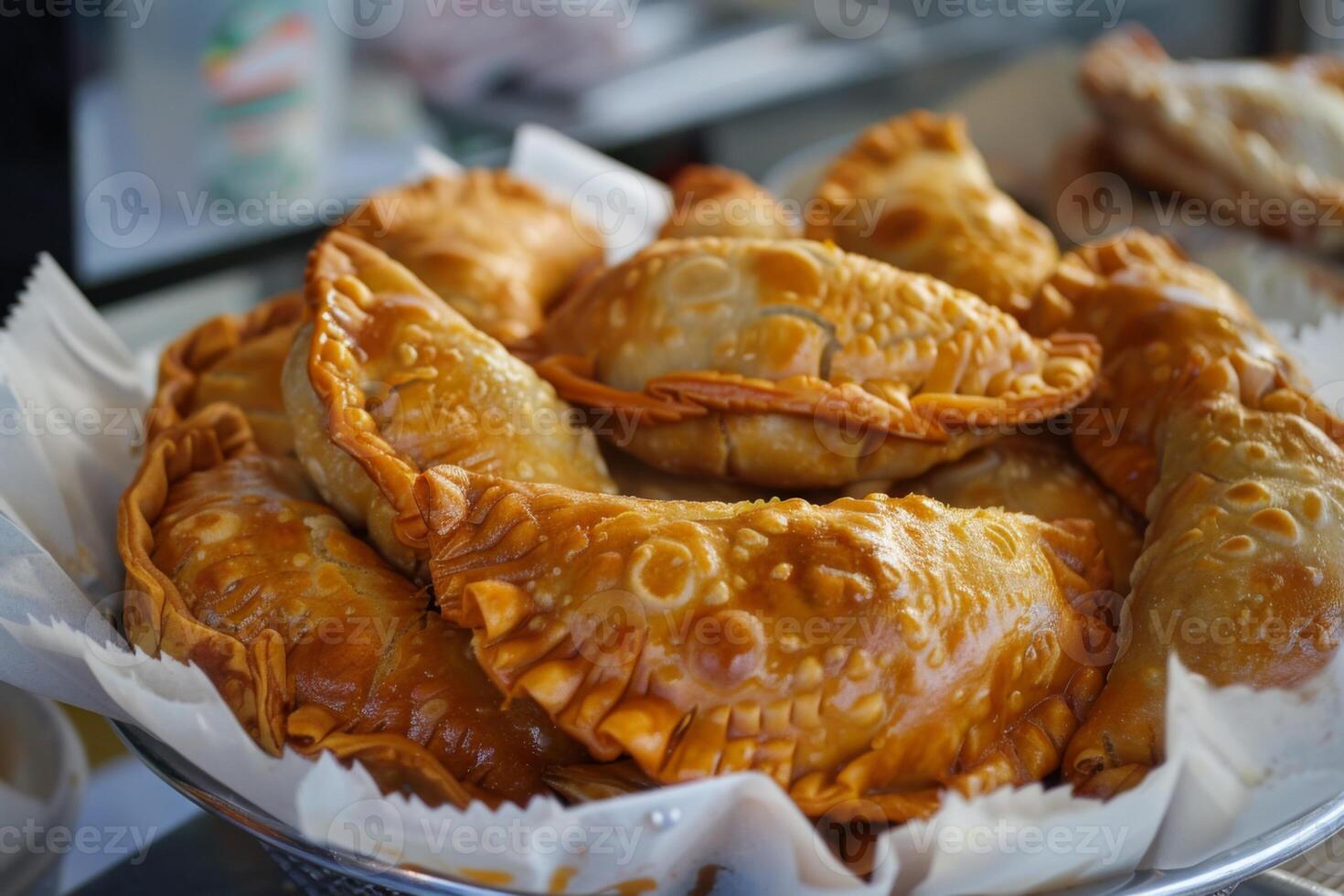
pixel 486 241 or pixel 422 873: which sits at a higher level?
pixel 486 241

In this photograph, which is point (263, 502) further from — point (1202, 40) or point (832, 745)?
point (1202, 40)

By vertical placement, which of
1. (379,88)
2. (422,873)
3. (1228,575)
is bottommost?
(379,88)

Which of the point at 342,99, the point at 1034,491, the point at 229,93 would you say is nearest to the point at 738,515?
the point at 1034,491

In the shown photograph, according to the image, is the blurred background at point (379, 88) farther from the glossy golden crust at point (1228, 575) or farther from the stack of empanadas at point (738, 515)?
the glossy golden crust at point (1228, 575)

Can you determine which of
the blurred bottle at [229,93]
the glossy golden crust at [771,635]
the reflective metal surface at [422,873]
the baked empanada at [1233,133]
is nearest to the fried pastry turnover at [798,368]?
the glossy golden crust at [771,635]

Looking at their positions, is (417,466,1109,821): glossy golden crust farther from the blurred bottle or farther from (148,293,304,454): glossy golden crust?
the blurred bottle

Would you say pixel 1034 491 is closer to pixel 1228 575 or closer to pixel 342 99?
pixel 1228 575

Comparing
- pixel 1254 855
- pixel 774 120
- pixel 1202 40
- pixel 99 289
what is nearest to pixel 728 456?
pixel 1254 855
